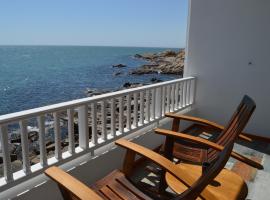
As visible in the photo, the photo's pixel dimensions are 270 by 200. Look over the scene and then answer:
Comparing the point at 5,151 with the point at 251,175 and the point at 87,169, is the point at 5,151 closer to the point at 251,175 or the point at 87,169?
the point at 87,169

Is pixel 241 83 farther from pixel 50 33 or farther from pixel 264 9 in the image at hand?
pixel 50 33

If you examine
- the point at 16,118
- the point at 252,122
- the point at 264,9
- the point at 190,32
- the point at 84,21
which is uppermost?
the point at 84,21

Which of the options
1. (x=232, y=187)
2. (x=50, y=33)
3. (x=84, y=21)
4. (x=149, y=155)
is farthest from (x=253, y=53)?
(x=50, y=33)

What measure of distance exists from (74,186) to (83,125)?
107 centimetres

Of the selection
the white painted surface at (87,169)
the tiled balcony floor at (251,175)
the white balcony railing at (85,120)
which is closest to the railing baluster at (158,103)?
the white balcony railing at (85,120)

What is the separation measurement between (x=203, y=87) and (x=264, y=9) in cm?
152

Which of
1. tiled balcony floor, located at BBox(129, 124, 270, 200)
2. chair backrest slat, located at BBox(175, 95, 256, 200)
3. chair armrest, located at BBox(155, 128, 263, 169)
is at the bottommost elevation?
tiled balcony floor, located at BBox(129, 124, 270, 200)

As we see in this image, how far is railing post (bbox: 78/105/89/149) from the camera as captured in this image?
93.4 inches

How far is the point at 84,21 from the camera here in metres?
41.2

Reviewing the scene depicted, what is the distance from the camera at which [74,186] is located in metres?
1.36

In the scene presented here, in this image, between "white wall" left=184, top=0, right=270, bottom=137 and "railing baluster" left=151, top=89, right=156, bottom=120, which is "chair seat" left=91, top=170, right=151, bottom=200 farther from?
"white wall" left=184, top=0, right=270, bottom=137

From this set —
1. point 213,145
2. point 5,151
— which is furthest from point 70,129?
point 213,145

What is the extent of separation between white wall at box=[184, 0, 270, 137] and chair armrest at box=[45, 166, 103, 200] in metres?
3.48

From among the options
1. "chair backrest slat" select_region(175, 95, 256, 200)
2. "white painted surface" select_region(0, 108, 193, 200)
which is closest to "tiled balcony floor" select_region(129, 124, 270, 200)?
"white painted surface" select_region(0, 108, 193, 200)
